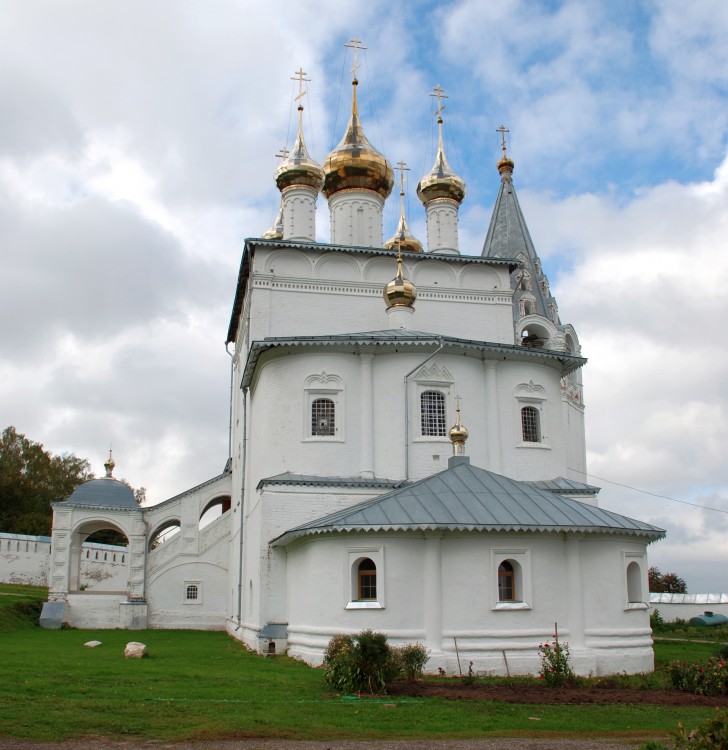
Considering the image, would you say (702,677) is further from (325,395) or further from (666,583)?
(666,583)

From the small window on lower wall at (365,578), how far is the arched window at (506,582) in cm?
179

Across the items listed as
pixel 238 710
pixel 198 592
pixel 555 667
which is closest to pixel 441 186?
pixel 198 592

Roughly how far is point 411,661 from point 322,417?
6677 millimetres

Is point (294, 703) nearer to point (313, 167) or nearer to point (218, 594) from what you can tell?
point (218, 594)

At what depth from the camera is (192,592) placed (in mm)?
21922

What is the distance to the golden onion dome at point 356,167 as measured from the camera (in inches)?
861

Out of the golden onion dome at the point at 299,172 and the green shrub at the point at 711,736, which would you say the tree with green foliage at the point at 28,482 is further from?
the green shrub at the point at 711,736

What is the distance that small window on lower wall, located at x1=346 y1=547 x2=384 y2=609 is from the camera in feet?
41.4

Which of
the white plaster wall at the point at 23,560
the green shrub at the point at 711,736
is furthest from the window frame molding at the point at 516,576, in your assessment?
the white plaster wall at the point at 23,560

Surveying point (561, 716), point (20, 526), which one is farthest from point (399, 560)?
point (20, 526)

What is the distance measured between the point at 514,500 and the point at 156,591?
39.4 feet

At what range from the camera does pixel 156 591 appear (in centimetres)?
2180

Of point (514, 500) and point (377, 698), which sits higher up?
point (514, 500)

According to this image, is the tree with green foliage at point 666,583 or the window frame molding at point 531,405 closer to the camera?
the window frame molding at point 531,405
